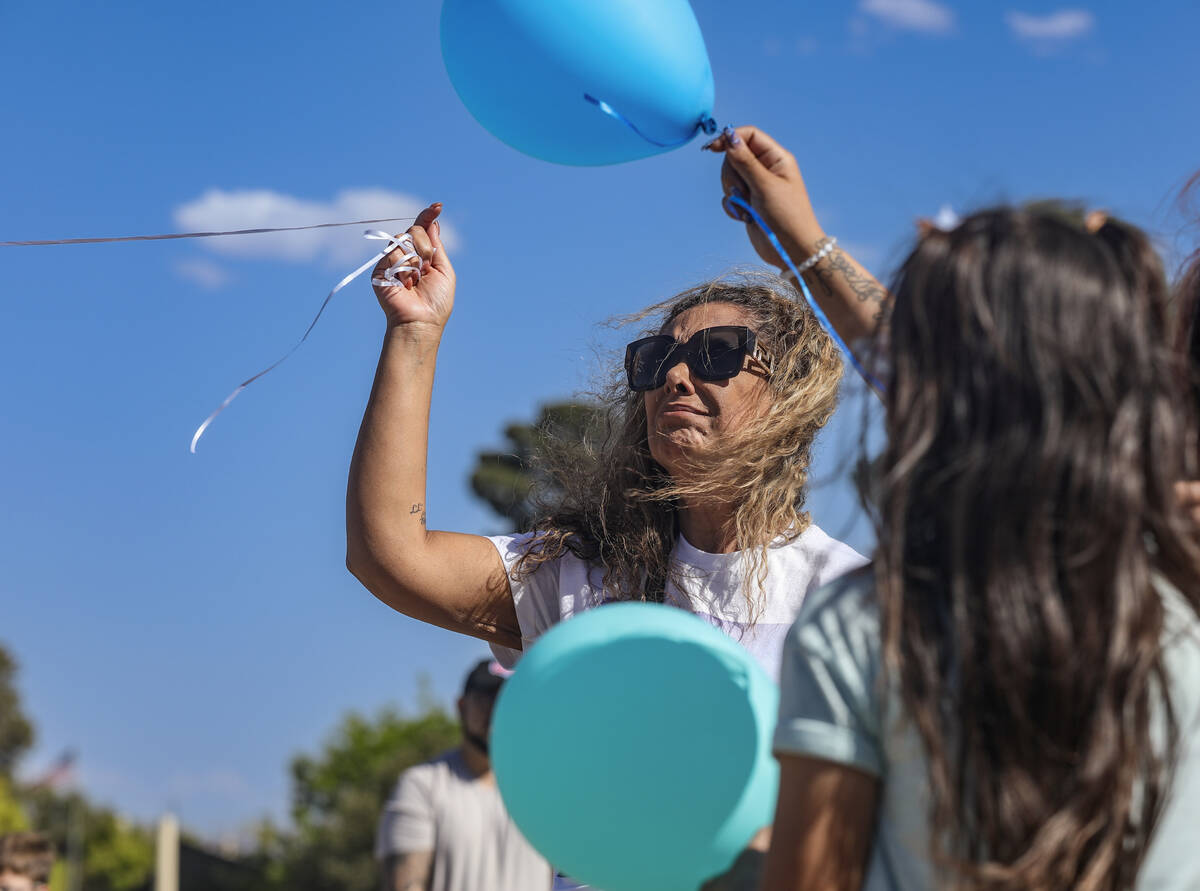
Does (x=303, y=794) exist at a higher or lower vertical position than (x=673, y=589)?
higher

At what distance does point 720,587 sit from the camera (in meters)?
2.78

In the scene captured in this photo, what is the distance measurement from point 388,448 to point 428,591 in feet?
1.06

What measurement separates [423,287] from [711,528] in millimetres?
874

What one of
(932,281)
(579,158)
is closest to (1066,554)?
(932,281)

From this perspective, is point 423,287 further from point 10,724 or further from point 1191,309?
point 10,724

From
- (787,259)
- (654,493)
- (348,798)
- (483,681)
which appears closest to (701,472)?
(654,493)

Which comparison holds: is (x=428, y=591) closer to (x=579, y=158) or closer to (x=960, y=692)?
(x=579, y=158)

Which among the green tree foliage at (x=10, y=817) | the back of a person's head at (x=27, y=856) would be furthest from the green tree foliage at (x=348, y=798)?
the back of a person's head at (x=27, y=856)

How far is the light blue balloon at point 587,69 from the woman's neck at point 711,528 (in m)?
0.85

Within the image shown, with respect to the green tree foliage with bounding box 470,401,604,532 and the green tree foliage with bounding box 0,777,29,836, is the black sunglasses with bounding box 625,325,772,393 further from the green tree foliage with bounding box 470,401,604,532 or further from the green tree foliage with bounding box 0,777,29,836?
the green tree foliage with bounding box 0,777,29,836

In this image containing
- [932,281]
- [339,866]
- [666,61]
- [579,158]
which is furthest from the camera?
[339,866]

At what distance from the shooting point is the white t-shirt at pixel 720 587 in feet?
8.83

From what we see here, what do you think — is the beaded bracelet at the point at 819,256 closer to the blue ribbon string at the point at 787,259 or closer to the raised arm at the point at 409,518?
the blue ribbon string at the point at 787,259

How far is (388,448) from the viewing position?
104 inches
